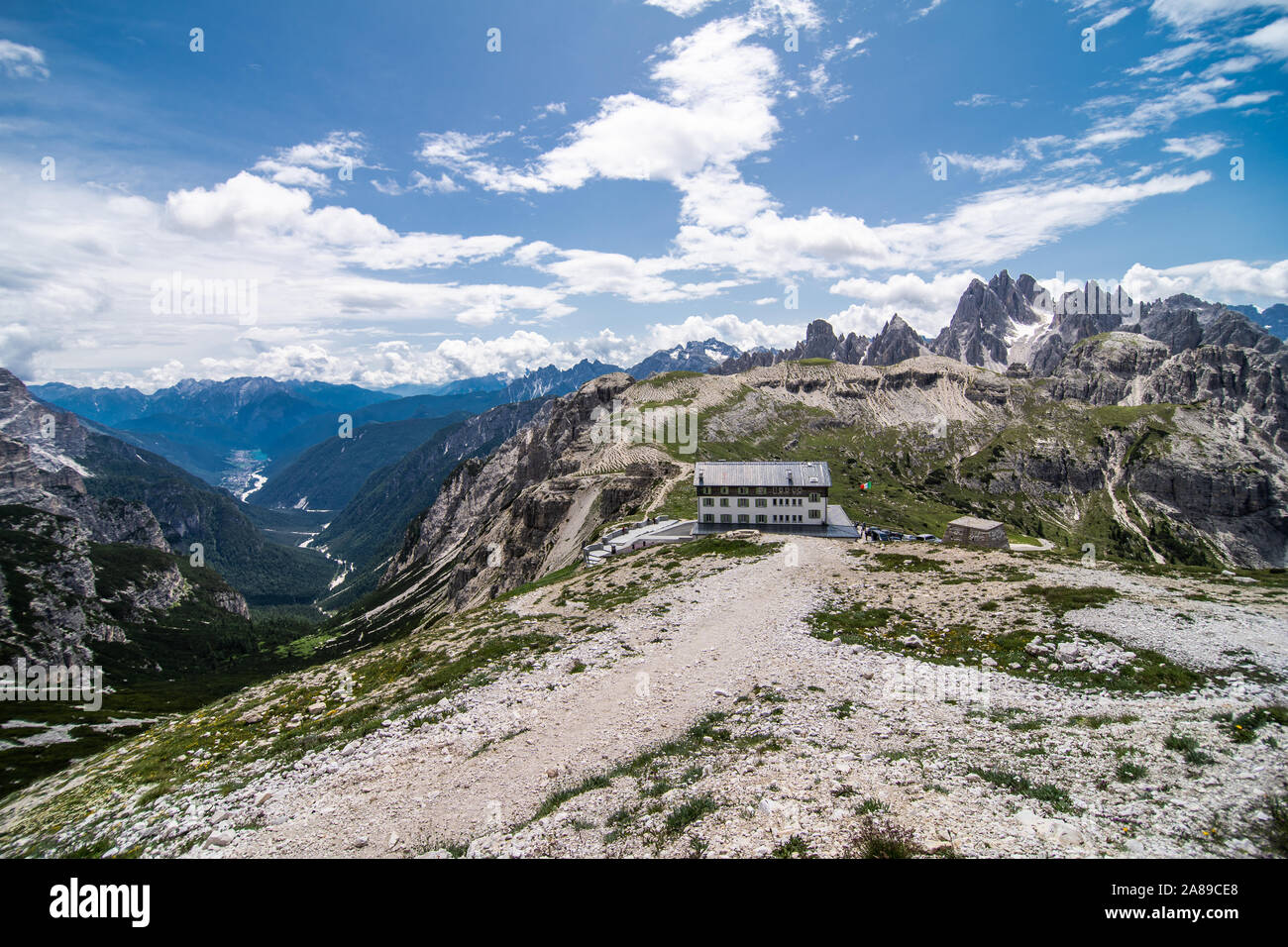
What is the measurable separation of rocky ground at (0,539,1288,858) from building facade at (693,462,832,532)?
31114 mm

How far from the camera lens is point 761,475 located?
2793 inches

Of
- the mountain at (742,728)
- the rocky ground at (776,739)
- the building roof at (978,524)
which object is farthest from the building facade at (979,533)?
the rocky ground at (776,739)

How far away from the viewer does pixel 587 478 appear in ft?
408

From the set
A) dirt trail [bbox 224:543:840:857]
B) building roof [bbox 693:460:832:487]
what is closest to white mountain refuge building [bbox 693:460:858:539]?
building roof [bbox 693:460:832:487]

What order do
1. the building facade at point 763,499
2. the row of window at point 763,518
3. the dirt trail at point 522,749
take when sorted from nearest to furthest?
the dirt trail at point 522,749
the building facade at point 763,499
the row of window at point 763,518

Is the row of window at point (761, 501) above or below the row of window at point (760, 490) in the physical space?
below

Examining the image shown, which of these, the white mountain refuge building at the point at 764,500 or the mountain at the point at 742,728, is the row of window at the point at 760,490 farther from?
the mountain at the point at 742,728

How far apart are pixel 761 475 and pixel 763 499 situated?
9.88 ft

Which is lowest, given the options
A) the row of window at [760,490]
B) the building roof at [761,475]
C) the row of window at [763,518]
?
the row of window at [763,518]

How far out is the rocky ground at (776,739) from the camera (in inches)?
567

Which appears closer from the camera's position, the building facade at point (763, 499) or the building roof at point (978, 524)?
the building facade at point (763, 499)
